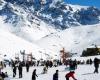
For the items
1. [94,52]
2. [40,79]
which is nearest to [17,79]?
[40,79]

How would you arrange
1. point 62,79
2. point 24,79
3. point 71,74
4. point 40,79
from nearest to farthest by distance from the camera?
point 71,74
point 62,79
point 40,79
point 24,79

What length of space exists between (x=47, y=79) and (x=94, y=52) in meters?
84.7

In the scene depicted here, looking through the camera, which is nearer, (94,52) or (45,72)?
(45,72)

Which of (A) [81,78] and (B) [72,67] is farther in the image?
(B) [72,67]

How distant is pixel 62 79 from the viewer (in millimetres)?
42062

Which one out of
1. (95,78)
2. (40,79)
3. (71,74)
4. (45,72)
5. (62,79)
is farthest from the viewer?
(45,72)

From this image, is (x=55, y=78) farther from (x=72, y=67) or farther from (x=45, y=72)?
(x=45, y=72)

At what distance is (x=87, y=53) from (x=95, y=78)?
94.6 metres

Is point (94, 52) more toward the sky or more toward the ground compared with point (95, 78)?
more toward the sky

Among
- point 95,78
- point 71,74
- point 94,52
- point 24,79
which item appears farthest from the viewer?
point 94,52

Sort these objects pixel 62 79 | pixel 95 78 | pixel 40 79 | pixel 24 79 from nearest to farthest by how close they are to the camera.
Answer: pixel 95 78 → pixel 62 79 → pixel 40 79 → pixel 24 79

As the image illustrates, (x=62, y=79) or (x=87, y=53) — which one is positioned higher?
(x=87, y=53)

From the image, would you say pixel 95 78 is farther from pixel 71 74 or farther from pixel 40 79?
pixel 40 79

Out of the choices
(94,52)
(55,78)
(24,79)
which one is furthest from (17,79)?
(94,52)
